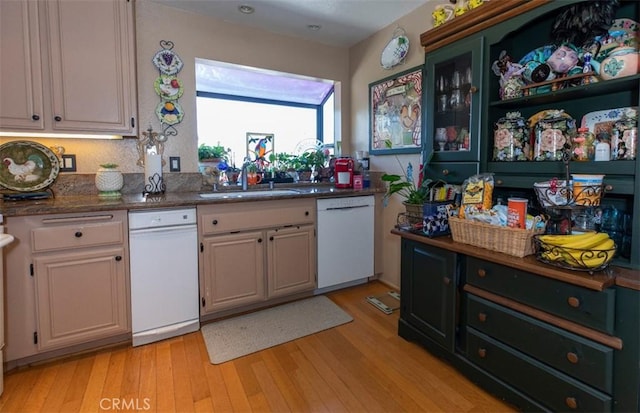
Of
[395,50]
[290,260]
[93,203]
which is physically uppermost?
[395,50]

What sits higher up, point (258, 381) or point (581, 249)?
point (581, 249)

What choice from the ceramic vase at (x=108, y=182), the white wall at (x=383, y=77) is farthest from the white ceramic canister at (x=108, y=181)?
the white wall at (x=383, y=77)

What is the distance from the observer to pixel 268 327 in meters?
2.27

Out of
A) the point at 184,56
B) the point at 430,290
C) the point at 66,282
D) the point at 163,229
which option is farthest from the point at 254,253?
the point at 184,56

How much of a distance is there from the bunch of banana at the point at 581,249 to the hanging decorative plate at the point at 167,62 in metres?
2.74

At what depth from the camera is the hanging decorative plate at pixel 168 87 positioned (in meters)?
2.49

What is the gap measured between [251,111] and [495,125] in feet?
8.22

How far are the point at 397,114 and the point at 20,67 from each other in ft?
8.73

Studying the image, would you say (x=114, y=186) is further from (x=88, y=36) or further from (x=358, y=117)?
(x=358, y=117)

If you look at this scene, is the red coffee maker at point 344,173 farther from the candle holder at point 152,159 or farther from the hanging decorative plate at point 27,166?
the hanging decorative plate at point 27,166

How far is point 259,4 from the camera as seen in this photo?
2.45 metres

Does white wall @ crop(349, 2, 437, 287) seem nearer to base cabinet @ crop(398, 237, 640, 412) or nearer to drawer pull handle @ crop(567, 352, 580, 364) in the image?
base cabinet @ crop(398, 237, 640, 412)

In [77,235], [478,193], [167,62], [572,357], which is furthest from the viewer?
[167,62]

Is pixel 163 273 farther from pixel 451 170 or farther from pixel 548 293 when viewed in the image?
pixel 548 293
